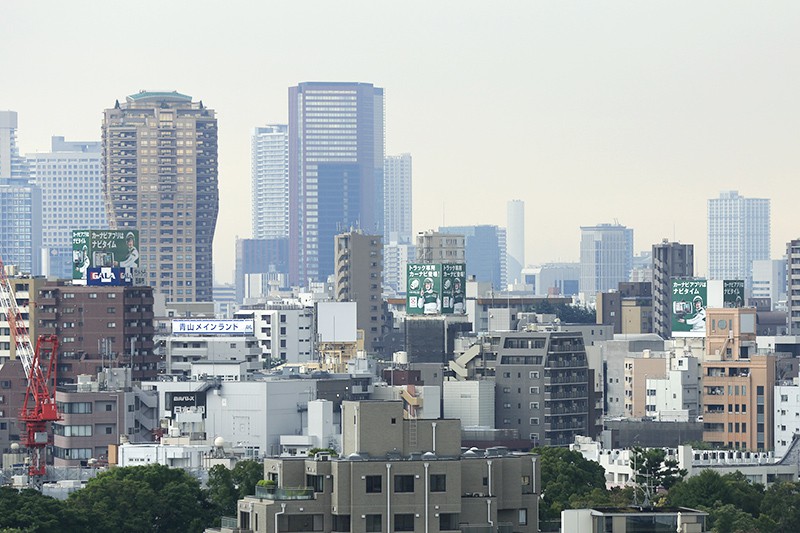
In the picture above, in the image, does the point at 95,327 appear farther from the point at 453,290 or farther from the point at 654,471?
the point at 654,471

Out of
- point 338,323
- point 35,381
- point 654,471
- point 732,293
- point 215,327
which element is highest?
point 732,293

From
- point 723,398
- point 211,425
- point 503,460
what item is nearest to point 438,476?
point 503,460

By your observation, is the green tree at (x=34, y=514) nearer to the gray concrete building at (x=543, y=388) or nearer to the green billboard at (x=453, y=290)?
the gray concrete building at (x=543, y=388)

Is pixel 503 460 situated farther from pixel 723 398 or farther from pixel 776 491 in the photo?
pixel 723 398

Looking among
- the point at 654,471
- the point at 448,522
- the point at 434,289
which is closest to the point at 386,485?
the point at 448,522

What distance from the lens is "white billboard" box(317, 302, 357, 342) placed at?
165250 mm

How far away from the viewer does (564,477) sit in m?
101

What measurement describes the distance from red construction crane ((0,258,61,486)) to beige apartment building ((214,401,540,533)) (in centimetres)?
3977

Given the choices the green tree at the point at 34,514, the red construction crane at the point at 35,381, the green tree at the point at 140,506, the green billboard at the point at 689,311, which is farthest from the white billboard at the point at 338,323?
the green tree at the point at 34,514

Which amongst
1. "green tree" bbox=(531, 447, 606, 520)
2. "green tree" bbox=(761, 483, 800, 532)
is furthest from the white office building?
"green tree" bbox=(761, 483, 800, 532)

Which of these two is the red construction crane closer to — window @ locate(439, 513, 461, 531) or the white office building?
the white office building

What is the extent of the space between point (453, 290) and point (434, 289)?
1.84 meters

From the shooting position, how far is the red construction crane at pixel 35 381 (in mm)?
119938

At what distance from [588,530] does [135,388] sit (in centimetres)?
7390
